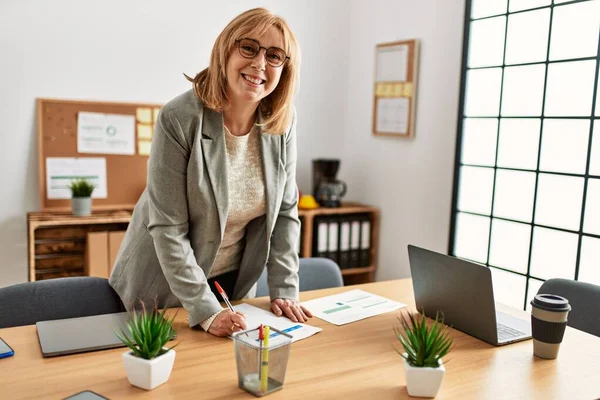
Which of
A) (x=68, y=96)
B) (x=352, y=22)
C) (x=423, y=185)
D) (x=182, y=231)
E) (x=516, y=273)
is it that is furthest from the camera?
(x=352, y=22)

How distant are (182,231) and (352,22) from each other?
2.93 meters

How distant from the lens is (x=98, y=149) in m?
3.52

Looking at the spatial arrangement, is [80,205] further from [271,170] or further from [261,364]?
[261,364]

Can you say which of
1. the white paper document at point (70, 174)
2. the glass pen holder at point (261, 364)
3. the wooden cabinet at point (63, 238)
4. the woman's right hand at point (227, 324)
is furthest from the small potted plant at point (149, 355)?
the white paper document at point (70, 174)

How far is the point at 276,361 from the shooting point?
131 cm

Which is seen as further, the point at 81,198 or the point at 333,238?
the point at 333,238

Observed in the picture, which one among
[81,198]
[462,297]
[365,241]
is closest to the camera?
[462,297]

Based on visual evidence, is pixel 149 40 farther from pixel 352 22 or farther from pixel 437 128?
pixel 437 128

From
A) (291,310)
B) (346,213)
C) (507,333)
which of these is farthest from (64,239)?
(507,333)

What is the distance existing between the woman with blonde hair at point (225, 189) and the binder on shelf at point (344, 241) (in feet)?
6.21

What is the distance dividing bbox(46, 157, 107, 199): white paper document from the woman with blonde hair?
1.71 meters

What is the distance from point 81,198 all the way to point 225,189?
1.86 meters

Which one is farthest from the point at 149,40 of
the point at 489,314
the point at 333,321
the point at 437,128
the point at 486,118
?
the point at 489,314

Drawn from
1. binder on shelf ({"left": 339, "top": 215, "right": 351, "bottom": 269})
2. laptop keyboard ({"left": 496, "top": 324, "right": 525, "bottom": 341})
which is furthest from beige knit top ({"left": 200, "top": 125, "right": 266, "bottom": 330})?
binder on shelf ({"left": 339, "top": 215, "right": 351, "bottom": 269})
